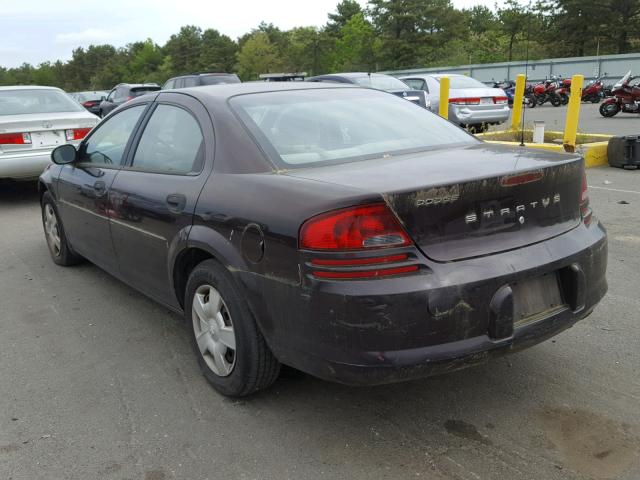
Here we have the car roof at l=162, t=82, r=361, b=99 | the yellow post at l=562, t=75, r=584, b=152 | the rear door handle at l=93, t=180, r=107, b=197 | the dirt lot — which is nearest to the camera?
the dirt lot

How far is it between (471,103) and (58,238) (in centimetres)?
1132

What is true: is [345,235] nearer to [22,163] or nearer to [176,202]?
[176,202]

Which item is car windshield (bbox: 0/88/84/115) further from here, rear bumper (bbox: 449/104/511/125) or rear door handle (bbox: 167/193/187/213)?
rear bumper (bbox: 449/104/511/125)

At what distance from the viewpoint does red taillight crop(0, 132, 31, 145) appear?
7926 millimetres

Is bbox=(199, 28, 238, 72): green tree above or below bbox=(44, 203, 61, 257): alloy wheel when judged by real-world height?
above

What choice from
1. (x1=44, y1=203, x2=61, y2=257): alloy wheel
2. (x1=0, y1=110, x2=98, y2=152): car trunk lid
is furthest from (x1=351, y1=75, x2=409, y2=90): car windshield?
(x1=44, y1=203, x2=61, y2=257): alloy wheel

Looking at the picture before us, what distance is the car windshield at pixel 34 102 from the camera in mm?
Answer: 8533

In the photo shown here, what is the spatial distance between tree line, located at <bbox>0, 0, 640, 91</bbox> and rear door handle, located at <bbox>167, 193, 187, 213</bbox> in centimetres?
4507

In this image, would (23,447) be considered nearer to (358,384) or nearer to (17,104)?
(358,384)

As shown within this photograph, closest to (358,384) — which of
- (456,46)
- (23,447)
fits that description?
(23,447)

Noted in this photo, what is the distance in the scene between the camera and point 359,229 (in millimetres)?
2381

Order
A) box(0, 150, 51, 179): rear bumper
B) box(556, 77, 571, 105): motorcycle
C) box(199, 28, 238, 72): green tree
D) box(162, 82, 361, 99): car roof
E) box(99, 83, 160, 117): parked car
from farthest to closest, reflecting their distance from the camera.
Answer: box(199, 28, 238, 72): green tree < box(556, 77, 571, 105): motorcycle < box(99, 83, 160, 117): parked car < box(0, 150, 51, 179): rear bumper < box(162, 82, 361, 99): car roof

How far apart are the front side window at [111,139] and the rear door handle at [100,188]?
0.15 meters

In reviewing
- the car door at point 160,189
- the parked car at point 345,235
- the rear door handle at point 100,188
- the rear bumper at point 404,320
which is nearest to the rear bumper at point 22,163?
the rear door handle at point 100,188
